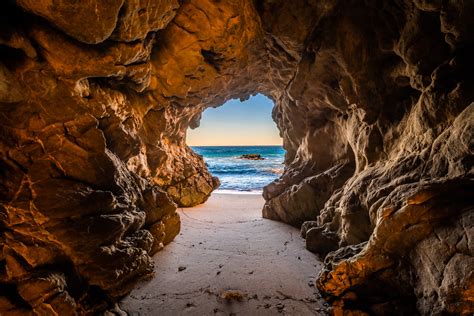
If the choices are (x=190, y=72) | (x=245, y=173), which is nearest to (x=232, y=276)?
(x=190, y=72)

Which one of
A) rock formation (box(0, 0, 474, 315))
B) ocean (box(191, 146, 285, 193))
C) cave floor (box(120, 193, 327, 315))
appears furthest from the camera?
ocean (box(191, 146, 285, 193))

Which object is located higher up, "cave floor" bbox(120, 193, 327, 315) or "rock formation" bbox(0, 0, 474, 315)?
"rock formation" bbox(0, 0, 474, 315)

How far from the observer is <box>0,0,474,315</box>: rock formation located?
12.3 ft

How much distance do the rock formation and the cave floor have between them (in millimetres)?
551

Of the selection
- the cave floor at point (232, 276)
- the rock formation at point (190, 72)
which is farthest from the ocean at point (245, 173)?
the rock formation at point (190, 72)

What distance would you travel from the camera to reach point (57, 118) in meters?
4.61

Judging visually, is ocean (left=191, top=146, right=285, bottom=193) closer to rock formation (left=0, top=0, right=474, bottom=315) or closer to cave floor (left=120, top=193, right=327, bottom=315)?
cave floor (left=120, top=193, right=327, bottom=315)

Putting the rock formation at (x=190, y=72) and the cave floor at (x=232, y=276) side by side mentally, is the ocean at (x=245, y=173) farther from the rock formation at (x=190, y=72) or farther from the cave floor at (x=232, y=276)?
the rock formation at (x=190, y=72)

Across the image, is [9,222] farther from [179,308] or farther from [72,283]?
[179,308]

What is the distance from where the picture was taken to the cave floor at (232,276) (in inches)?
192

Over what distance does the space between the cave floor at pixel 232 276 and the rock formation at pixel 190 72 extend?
1.81 ft

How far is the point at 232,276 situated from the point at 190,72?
23.0ft

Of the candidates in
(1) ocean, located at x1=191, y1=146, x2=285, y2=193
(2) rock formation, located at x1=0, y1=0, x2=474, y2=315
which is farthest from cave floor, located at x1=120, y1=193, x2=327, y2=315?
(1) ocean, located at x1=191, y1=146, x2=285, y2=193

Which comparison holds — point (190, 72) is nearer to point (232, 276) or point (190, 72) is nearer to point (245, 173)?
point (232, 276)
